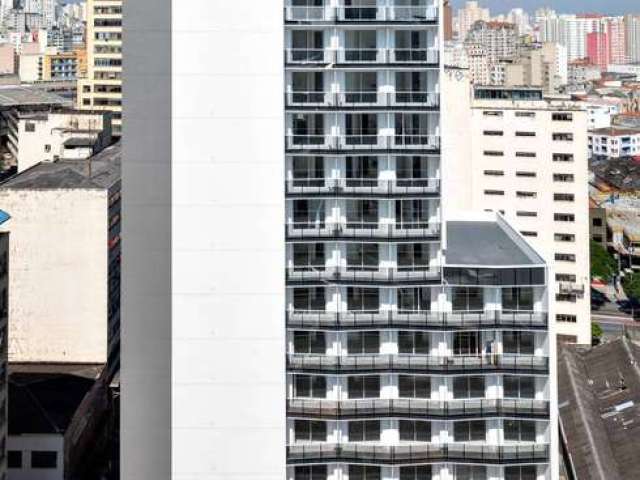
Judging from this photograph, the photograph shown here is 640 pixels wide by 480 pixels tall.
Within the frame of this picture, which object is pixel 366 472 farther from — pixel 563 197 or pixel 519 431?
pixel 563 197

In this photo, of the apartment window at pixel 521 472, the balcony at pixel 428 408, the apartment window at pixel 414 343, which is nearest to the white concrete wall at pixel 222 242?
the balcony at pixel 428 408

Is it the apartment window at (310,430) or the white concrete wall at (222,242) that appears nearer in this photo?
the white concrete wall at (222,242)

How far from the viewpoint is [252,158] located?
21438 millimetres

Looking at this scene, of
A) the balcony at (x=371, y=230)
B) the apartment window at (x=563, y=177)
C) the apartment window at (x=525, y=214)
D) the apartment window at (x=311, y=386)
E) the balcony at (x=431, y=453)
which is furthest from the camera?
the apartment window at (x=525, y=214)

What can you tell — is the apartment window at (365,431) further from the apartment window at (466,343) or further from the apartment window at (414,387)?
the apartment window at (466,343)

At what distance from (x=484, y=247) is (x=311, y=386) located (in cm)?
582

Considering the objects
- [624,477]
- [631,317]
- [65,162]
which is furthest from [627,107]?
[624,477]

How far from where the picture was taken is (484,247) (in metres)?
25.0

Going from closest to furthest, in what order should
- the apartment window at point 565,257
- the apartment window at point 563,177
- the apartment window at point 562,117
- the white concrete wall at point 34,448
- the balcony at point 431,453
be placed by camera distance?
1. the balcony at point 431,453
2. the white concrete wall at point 34,448
3. the apartment window at point 562,117
4. the apartment window at point 563,177
5. the apartment window at point 565,257

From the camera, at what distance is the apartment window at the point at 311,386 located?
22.6m

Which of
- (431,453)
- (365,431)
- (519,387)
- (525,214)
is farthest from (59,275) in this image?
(519,387)

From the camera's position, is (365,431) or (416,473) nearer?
(416,473)

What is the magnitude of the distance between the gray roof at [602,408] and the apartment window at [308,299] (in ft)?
49.1

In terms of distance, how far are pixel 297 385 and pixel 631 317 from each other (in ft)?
155
